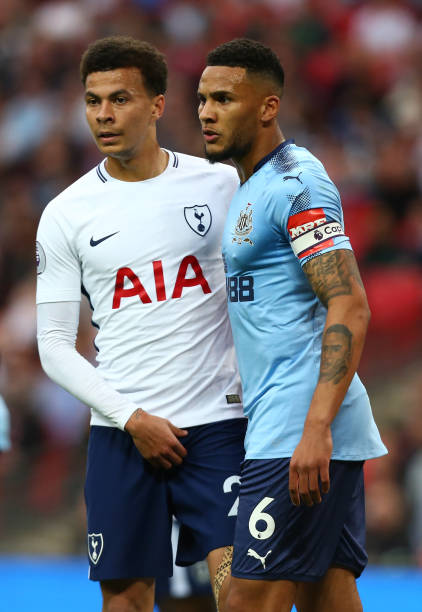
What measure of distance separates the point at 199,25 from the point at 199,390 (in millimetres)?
7013

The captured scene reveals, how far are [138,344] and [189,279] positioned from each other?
0.90 ft

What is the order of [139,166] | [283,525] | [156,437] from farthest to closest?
[139,166] → [156,437] → [283,525]

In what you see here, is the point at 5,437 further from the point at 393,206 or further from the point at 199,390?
the point at 393,206

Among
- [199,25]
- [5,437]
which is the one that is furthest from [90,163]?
[5,437]

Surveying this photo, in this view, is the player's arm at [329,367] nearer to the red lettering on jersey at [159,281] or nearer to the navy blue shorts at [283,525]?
the navy blue shorts at [283,525]

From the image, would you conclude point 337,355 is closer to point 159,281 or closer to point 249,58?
point 159,281

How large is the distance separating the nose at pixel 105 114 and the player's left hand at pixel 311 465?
1.34 metres

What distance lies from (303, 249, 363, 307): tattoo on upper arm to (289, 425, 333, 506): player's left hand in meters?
0.36

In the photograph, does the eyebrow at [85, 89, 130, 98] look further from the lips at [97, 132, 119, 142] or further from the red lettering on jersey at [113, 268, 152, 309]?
the red lettering on jersey at [113, 268, 152, 309]

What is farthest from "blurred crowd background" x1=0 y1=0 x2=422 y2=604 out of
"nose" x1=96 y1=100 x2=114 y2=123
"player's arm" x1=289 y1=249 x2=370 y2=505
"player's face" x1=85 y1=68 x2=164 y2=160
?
"player's arm" x1=289 y1=249 x2=370 y2=505

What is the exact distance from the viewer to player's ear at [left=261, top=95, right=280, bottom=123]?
346cm

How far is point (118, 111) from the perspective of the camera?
380cm

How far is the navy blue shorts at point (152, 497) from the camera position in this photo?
369 centimetres

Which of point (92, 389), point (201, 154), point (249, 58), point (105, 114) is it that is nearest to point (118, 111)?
point (105, 114)
